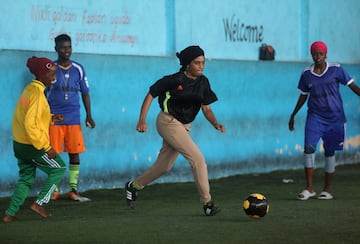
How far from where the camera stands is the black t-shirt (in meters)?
10.3

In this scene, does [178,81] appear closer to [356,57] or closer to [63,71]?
[63,71]

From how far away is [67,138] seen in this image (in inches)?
487

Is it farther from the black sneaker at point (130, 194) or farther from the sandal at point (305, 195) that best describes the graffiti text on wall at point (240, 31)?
the black sneaker at point (130, 194)

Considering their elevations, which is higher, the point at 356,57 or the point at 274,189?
the point at 356,57

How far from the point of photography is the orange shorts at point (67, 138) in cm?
1223

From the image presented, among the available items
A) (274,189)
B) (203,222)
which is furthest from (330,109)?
(203,222)

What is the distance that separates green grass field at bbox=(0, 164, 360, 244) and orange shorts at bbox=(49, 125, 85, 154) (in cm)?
68

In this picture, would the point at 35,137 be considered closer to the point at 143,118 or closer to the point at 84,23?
the point at 143,118

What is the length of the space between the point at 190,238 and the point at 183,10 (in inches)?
275

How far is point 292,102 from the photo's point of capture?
17.0 metres

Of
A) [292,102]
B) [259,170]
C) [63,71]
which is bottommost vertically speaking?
[259,170]

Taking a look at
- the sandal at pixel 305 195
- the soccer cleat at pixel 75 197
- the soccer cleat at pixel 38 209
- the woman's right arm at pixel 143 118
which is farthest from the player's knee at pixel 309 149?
the soccer cleat at pixel 38 209

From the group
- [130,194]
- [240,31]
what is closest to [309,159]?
[130,194]

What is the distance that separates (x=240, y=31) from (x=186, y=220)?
6991 millimetres
